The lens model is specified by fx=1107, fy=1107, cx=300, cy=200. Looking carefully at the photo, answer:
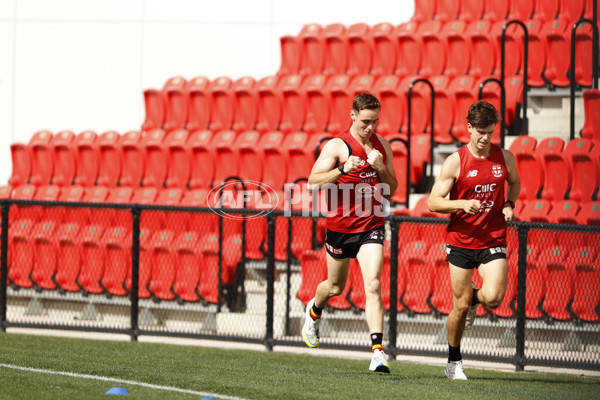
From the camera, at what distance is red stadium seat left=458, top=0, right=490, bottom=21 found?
16000 mm

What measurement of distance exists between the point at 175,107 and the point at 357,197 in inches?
352

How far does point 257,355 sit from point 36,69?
36.7ft

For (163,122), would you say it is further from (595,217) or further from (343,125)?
(595,217)

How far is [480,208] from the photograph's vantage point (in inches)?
312

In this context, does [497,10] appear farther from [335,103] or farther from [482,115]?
[482,115]

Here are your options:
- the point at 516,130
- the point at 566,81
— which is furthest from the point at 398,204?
the point at 566,81

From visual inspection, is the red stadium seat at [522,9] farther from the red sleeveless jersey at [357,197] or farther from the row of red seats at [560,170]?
the red sleeveless jersey at [357,197]

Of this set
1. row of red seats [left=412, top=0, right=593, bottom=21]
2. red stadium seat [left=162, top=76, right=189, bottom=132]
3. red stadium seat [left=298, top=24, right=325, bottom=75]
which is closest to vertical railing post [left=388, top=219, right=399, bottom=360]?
row of red seats [left=412, top=0, right=593, bottom=21]

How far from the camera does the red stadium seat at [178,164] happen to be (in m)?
15.1

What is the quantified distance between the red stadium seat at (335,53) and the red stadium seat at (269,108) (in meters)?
0.99

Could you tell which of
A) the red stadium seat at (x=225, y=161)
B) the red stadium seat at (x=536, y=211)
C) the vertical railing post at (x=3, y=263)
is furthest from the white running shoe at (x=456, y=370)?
the red stadium seat at (x=225, y=161)

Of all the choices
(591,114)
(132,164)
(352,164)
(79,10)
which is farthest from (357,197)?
(79,10)

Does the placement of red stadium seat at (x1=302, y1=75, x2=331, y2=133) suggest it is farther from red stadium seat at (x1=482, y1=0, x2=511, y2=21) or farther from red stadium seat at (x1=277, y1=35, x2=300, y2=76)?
red stadium seat at (x1=482, y1=0, x2=511, y2=21)

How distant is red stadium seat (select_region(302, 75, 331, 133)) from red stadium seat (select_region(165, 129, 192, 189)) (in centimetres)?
167
